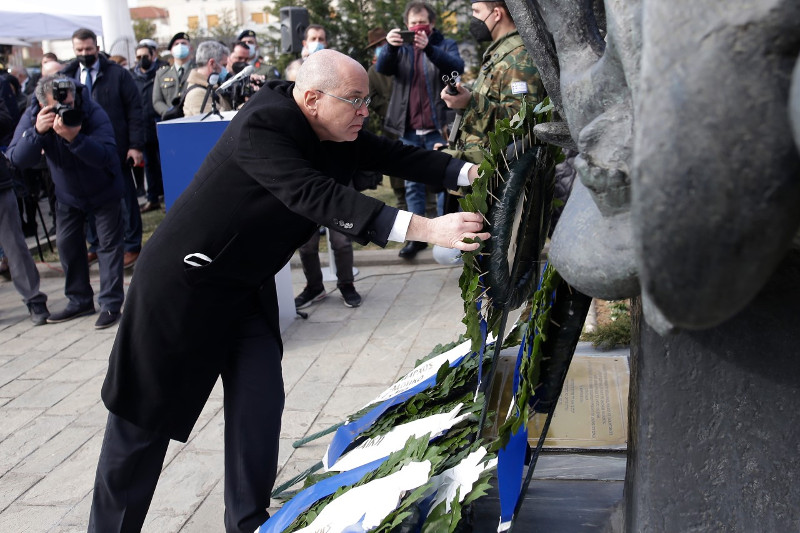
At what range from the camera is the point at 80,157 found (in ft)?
19.9

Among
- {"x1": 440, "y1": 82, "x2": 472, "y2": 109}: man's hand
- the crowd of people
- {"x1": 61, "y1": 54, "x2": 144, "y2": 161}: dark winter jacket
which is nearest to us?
the crowd of people

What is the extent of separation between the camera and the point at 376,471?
2.69 m

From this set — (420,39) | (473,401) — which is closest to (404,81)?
(420,39)

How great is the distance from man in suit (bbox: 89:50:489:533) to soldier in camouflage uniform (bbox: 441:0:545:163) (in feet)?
5.75

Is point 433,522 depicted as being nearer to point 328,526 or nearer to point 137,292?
point 328,526

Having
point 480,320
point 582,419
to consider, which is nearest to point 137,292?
point 480,320

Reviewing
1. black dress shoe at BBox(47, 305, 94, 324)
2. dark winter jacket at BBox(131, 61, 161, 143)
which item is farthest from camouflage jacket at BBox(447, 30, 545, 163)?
dark winter jacket at BBox(131, 61, 161, 143)

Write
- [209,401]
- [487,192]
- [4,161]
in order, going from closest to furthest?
1. [487,192]
2. [209,401]
3. [4,161]

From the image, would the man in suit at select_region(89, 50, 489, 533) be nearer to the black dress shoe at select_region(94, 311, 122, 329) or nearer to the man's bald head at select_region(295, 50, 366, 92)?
the man's bald head at select_region(295, 50, 366, 92)

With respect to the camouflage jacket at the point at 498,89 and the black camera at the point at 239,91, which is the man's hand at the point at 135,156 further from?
the camouflage jacket at the point at 498,89

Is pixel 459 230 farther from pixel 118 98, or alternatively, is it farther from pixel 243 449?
pixel 118 98

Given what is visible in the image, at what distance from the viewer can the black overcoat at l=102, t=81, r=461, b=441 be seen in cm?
280

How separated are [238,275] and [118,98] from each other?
5997mm

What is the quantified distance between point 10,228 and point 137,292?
410 centimetres
